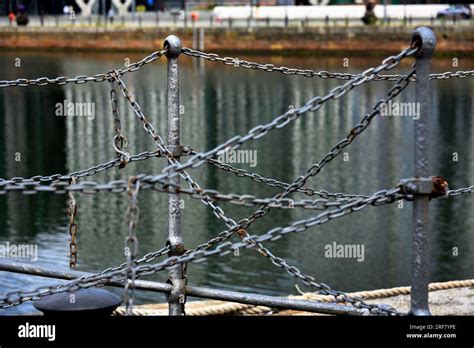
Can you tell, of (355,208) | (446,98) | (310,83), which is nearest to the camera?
(355,208)

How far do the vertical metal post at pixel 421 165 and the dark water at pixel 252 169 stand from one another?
21.6ft

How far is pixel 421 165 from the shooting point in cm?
541

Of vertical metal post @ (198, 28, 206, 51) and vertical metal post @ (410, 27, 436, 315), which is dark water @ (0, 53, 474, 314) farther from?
vertical metal post @ (198, 28, 206, 51)

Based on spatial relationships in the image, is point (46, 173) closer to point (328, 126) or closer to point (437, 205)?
point (437, 205)

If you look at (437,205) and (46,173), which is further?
(46,173)

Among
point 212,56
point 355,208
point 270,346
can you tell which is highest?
point 212,56

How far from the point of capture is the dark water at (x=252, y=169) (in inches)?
604

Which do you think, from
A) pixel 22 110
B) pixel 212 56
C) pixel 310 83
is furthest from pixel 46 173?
pixel 310 83

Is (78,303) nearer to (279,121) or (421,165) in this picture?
(279,121)

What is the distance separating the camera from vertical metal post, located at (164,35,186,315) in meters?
6.50

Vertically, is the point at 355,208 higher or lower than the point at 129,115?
higher

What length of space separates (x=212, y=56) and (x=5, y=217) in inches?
494


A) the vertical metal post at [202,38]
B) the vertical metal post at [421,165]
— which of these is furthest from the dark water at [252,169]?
the vertical metal post at [202,38]

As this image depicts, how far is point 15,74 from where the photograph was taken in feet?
159
